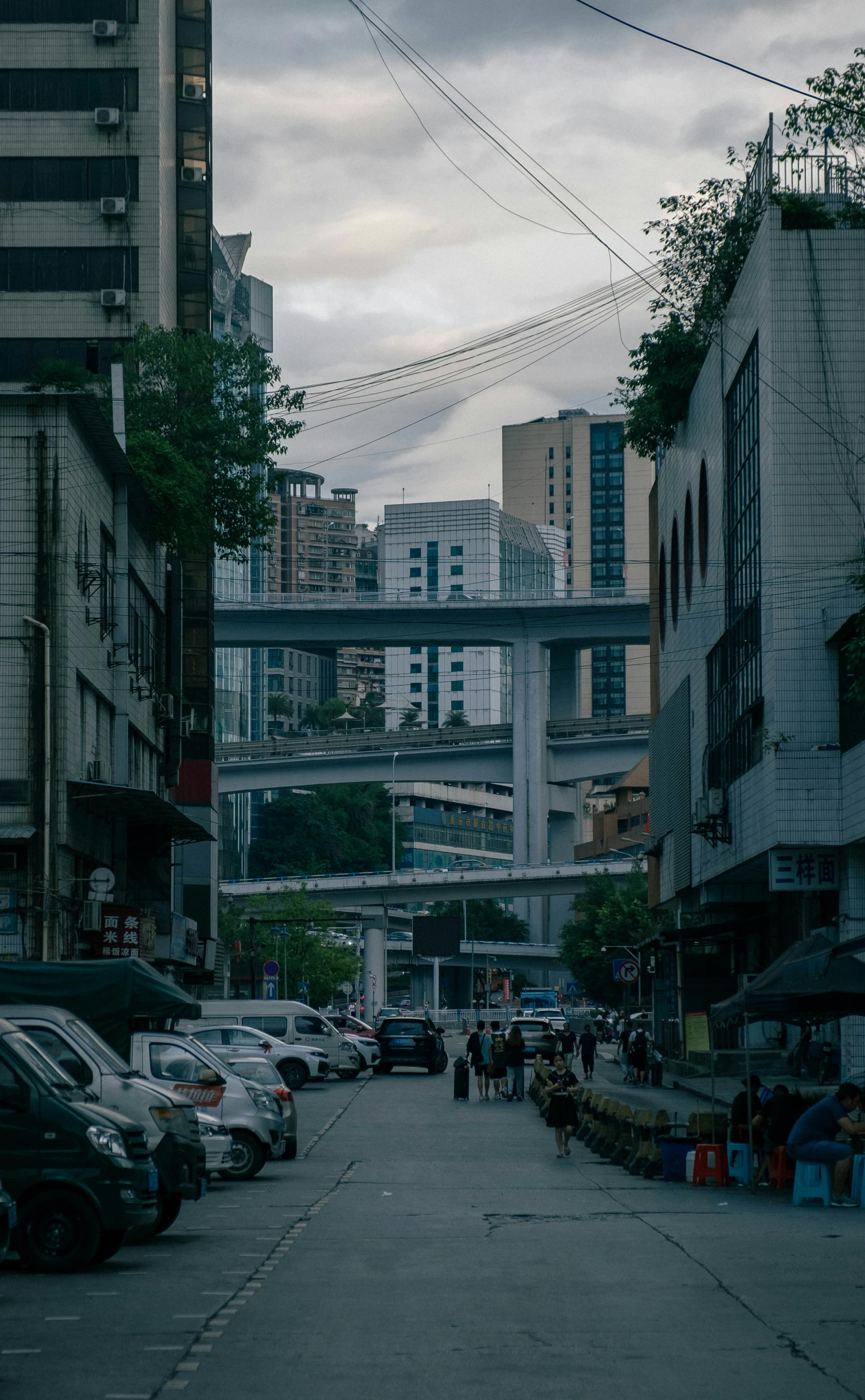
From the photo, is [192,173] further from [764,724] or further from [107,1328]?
[107,1328]

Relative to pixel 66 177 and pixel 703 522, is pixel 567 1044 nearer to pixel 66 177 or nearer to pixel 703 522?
pixel 703 522

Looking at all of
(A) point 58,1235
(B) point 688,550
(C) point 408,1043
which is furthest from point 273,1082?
(B) point 688,550

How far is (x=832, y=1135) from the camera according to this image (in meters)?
18.4

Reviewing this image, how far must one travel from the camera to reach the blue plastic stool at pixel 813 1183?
18.0 meters

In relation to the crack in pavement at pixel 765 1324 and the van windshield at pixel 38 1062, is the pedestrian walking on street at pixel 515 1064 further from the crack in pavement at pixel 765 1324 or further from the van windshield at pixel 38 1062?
the van windshield at pixel 38 1062

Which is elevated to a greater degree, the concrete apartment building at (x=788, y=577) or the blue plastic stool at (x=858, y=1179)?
the concrete apartment building at (x=788, y=577)

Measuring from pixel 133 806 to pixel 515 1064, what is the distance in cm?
1109

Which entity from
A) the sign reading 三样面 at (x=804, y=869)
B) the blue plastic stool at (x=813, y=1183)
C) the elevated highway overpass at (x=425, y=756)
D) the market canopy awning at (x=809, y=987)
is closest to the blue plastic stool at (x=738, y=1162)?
the market canopy awning at (x=809, y=987)

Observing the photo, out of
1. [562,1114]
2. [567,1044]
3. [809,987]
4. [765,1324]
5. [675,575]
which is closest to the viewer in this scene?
[765,1324]

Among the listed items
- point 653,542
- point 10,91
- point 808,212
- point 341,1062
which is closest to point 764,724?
point 808,212

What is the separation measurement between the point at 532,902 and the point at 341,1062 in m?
76.9

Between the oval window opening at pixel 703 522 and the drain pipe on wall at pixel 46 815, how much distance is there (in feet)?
66.5

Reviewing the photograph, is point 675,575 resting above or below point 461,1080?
above

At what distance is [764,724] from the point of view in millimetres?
35375
